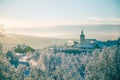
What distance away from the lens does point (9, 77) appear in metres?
27.6

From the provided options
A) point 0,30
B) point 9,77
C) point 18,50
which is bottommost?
point 18,50

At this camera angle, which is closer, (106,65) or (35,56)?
(106,65)

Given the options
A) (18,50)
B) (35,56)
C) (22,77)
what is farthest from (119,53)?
(18,50)

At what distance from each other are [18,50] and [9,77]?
81.8 meters

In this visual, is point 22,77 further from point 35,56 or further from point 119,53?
point 35,56

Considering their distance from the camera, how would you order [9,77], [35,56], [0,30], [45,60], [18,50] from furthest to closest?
[18,50] < [35,56] < [45,60] < [9,77] < [0,30]

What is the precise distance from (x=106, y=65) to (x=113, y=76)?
4.93ft

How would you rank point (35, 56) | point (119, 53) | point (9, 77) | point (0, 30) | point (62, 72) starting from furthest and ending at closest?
point (35, 56) < point (62, 72) < point (119, 53) < point (9, 77) < point (0, 30)

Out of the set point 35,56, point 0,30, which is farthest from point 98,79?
point 35,56

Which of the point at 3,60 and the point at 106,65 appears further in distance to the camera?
the point at 106,65

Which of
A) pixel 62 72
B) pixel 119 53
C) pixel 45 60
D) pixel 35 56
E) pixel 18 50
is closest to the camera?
pixel 119 53

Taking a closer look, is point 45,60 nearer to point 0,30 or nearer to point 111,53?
point 111,53

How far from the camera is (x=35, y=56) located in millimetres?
83125

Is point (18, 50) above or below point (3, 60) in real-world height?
below
